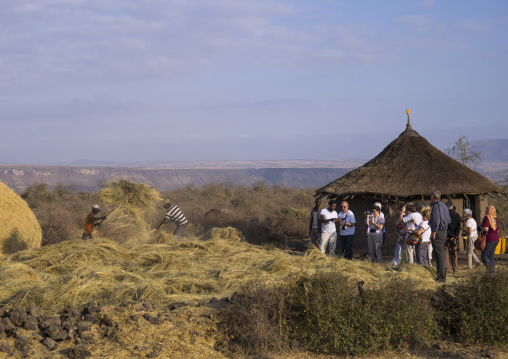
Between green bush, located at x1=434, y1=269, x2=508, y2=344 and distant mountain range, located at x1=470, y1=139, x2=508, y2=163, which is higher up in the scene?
distant mountain range, located at x1=470, y1=139, x2=508, y2=163

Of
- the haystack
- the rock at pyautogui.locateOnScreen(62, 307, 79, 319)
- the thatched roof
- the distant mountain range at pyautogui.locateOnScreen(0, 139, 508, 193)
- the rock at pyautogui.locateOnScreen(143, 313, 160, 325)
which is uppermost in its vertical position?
the thatched roof

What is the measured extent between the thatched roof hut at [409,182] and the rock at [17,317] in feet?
31.0

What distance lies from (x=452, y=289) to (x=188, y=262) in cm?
417

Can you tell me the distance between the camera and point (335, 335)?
230 inches

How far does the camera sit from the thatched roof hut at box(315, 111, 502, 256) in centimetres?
1339

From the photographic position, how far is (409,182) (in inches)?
537

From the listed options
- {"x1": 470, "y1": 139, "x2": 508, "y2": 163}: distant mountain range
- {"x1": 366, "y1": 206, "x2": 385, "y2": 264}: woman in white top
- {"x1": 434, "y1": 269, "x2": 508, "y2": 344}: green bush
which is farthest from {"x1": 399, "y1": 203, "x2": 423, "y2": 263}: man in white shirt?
{"x1": 470, "y1": 139, "x2": 508, "y2": 163}: distant mountain range

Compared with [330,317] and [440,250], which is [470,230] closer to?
[440,250]

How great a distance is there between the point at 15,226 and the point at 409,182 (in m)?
9.33

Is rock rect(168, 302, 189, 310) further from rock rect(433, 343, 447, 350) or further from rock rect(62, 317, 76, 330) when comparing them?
rock rect(433, 343, 447, 350)

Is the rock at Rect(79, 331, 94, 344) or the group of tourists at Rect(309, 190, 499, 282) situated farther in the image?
the group of tourists at Rect(309, 190, 499, 282)

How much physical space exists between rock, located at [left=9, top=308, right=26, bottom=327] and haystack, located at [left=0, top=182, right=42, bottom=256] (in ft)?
16.7

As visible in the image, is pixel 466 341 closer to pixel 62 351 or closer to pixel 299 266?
pixel 299 266

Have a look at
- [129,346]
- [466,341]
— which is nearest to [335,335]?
[466,341]
